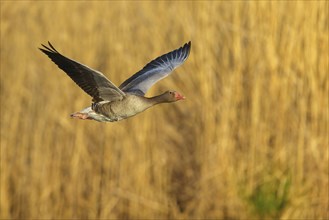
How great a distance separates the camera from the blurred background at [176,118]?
295 inches

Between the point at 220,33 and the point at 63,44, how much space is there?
4.31ft

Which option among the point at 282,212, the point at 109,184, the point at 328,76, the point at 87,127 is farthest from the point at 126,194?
the point at 328,76

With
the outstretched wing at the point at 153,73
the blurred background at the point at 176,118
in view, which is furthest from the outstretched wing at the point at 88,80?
the blurred background at the point at 176,118

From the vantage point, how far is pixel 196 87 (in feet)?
25.3

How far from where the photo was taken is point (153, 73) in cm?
561

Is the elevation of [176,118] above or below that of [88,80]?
above

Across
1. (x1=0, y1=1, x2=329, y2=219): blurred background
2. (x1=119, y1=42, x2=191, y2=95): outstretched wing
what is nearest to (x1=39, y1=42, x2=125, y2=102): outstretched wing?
(x1=119, y1=42, x2=191, y2=95): outstretched wing

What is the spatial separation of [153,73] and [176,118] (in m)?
2.27

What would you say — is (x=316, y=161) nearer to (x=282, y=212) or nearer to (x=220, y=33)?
(x=282, y=212)

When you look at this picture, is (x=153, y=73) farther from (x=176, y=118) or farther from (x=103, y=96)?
(x=176, y=118)

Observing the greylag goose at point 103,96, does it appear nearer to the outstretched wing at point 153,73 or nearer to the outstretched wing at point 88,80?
the outstretched wing at point 88,80

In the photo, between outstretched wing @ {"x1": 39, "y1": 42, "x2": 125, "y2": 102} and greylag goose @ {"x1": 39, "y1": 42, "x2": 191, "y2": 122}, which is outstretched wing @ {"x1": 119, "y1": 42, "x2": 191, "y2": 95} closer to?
greylag goose @ {"x1": 39, "y1": 42, "x2": 191, "y2": 122}

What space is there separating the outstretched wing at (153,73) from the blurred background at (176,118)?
5.65 ft

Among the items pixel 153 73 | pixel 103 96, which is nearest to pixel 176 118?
pixel 153 73
